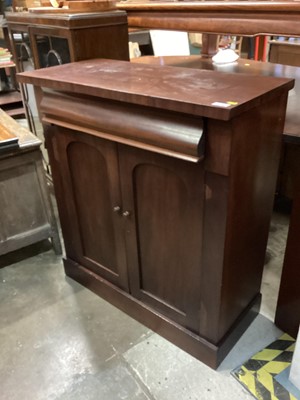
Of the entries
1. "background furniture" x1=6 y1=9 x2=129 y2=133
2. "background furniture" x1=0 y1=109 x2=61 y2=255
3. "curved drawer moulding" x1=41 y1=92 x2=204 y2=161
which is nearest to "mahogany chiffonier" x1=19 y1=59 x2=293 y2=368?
"curved drawer moulding" x1=41 y1=92 x2=204 y2=161

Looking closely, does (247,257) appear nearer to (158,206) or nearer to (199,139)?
(158,206)

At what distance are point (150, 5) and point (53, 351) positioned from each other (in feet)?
5.24

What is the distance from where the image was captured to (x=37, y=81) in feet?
4.51

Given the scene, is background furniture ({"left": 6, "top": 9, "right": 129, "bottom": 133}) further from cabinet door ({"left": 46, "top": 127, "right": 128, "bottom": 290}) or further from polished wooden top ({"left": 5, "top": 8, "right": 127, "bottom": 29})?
cabinet door ({"left": 46, "top": 127, "right": 128, "bottom": 290})

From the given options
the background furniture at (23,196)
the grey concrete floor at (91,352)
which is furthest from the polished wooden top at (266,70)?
the background furniture at (23,196)

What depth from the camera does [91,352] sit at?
156cm

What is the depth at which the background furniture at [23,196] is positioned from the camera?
1859 mm

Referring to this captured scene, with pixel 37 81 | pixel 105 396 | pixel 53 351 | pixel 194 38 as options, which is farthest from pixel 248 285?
pixel 194 38

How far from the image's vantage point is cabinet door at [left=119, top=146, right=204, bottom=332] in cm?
122

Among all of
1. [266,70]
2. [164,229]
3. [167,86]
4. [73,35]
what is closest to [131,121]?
[167,86]

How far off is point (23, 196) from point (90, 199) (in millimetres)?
532

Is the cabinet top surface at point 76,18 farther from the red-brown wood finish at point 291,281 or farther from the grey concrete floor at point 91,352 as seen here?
the grey concrete floor at point 91,352

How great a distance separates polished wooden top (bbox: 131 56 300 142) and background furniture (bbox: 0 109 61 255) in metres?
1.04

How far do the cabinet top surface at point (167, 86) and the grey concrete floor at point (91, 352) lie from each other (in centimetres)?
100
